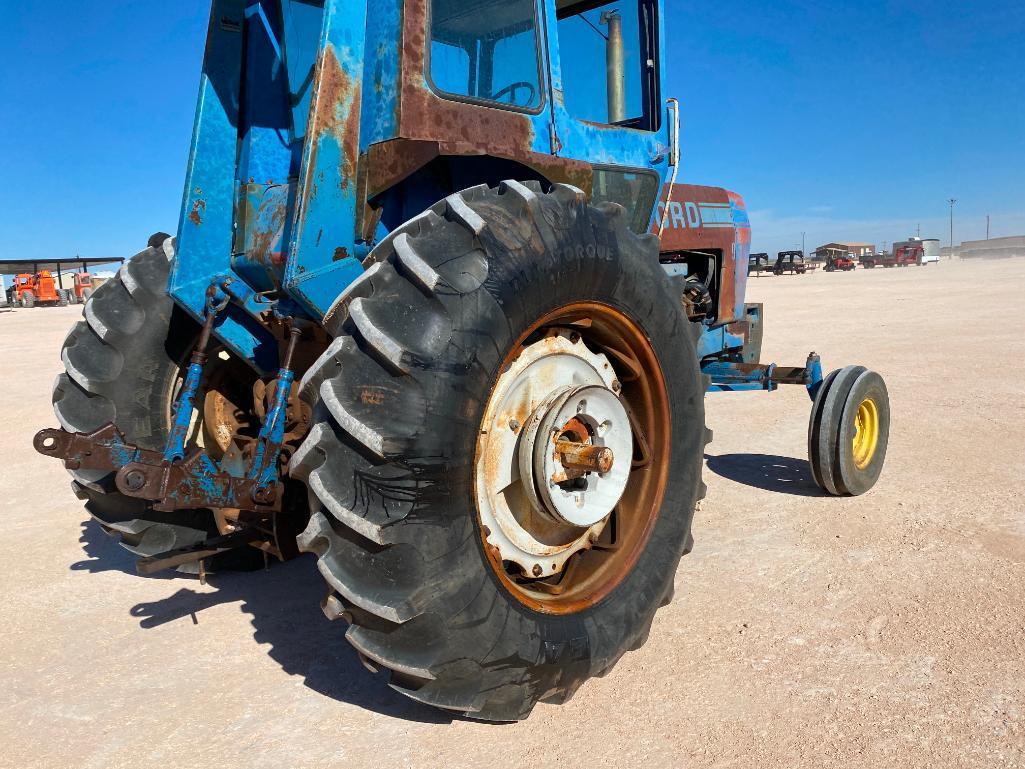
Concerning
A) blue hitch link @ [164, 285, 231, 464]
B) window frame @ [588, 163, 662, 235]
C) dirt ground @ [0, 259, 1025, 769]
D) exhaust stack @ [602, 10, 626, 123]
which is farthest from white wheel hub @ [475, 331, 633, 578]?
exhaust stack @ [602, 10, 626, 123]

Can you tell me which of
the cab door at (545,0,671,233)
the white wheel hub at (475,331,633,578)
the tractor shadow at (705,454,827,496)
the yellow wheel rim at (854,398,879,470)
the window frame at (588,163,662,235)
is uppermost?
the cab door at (545,0,671,233)

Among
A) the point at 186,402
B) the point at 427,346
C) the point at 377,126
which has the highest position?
the point at 377,126

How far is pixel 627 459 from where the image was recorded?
2.75 metres

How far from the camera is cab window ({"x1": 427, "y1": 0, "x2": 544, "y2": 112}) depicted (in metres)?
2.98

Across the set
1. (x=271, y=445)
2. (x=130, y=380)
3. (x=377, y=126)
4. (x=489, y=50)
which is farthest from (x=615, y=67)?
(x=130, y=380)

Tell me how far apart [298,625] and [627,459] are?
147cm

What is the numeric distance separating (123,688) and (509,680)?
142 cm

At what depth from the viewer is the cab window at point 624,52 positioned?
3.76m

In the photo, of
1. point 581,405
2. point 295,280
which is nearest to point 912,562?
point 581,405

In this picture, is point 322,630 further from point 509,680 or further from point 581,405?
point 581,405

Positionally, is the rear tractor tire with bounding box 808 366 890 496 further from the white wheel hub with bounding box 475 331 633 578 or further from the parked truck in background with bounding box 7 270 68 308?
the parked truck in background with bounding box 7 270 68 308

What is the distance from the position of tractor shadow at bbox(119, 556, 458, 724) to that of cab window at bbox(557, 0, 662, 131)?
101 inches

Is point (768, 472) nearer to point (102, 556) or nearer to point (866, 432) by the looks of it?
point (866, 432)

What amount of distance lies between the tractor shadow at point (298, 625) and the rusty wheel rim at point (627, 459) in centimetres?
58
